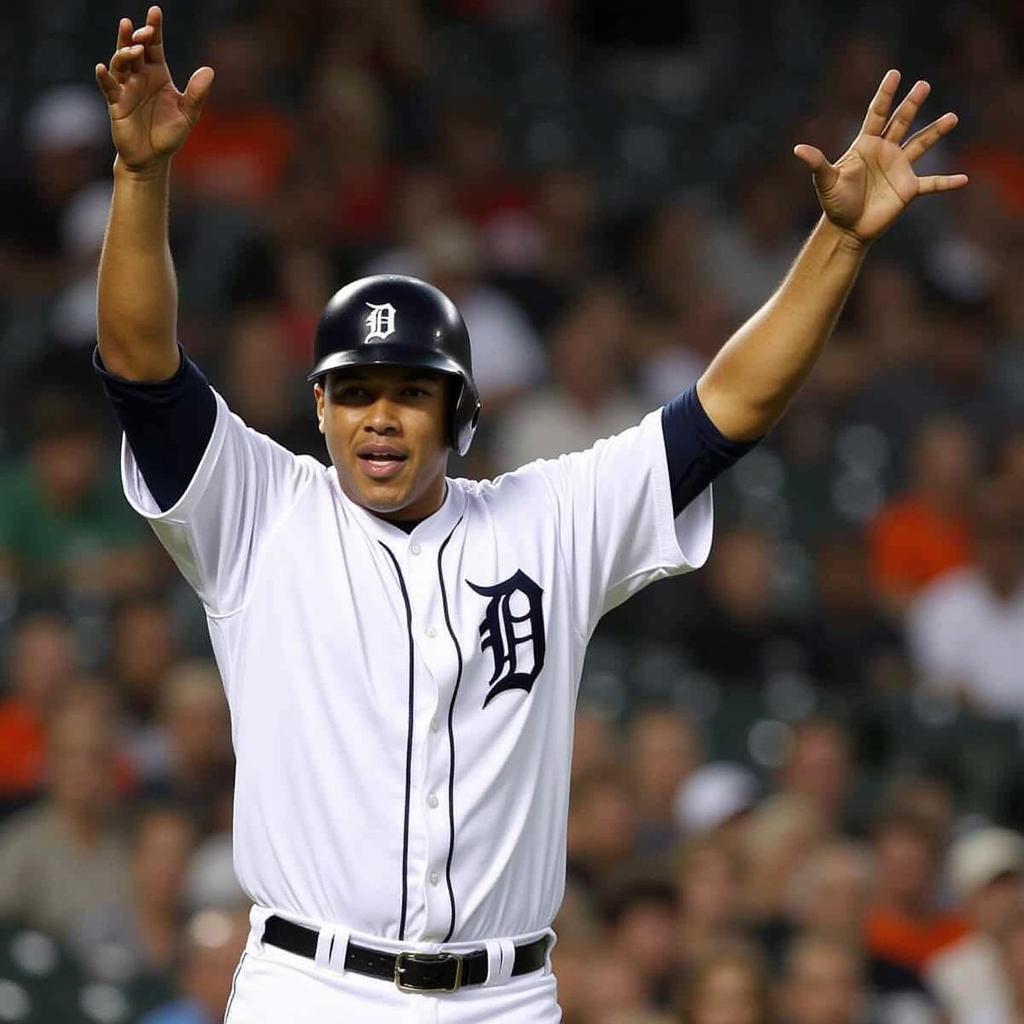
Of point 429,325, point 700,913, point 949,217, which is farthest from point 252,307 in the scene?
point 429,325

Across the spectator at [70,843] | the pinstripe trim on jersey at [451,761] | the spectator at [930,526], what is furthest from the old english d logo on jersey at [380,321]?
the spectator at [930,526]

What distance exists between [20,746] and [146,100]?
398 cm

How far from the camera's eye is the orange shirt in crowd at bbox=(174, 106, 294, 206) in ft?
31.7

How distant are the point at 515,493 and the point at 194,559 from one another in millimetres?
577

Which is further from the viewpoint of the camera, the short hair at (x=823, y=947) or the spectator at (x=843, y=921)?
the spectator at (x=843, y=921)

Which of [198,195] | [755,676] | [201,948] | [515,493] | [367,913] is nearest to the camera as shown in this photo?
[367,913]

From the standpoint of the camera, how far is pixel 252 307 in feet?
28.5

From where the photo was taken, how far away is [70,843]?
6.56 m

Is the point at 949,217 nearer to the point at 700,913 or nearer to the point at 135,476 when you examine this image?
the point at 700,913

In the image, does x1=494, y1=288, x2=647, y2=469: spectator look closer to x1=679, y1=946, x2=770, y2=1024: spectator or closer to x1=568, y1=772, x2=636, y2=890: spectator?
x1=568, y1=772, x2=636, y2=890: spectator

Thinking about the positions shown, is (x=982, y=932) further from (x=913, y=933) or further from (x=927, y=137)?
(x=927, y=137)

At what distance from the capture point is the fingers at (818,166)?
3.53 m

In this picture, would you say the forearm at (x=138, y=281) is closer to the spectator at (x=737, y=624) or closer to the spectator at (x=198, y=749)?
the spectator at (x=198, y=749)

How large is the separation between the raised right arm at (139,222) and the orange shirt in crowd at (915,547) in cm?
598
